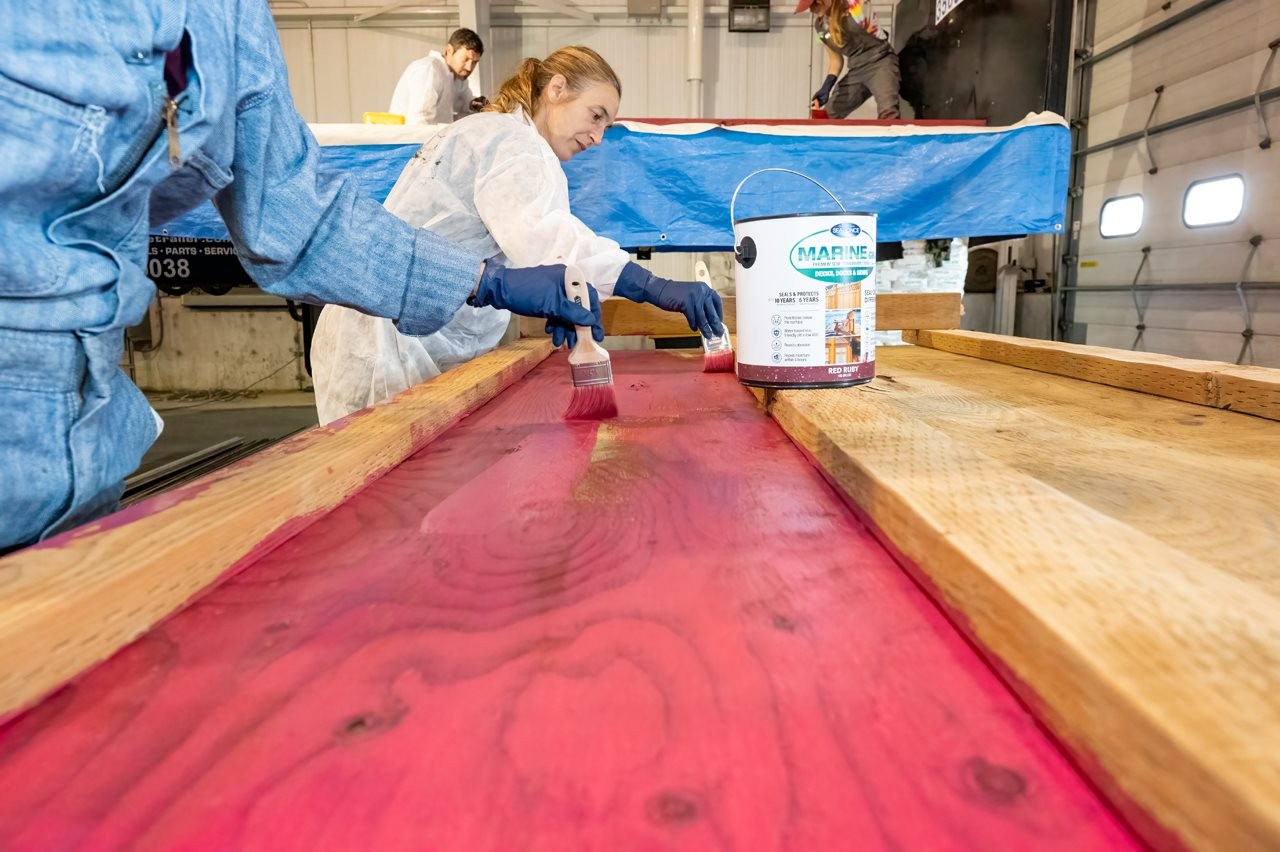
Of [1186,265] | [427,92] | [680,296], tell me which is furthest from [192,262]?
[1186,265]

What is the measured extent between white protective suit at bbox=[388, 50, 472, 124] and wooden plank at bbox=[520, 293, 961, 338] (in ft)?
11.7

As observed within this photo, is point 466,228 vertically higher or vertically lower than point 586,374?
higher

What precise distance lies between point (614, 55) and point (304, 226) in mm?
8631

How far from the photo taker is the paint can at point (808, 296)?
1.09m

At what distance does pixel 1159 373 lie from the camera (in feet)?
3.92

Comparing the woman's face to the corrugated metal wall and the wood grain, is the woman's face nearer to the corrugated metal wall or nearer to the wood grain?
the wood grain

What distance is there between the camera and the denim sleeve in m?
0.84

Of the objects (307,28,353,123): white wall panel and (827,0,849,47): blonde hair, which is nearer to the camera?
(827,0,849,47): blonde hair

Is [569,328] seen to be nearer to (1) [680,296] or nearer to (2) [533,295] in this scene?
(2) [533,295]

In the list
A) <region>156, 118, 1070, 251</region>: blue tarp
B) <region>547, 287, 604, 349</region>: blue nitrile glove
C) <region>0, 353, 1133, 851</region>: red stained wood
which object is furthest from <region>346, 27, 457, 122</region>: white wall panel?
<region>0, 353, 1133, 851</region>: red stained wood

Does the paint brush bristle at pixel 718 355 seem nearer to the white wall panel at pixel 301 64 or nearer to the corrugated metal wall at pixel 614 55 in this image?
the corrugated metal wall at pixel 614 55

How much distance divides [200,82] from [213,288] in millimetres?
4876

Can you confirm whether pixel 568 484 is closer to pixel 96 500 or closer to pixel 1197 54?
pixel 96 500

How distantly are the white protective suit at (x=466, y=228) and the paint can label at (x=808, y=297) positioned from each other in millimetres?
674
